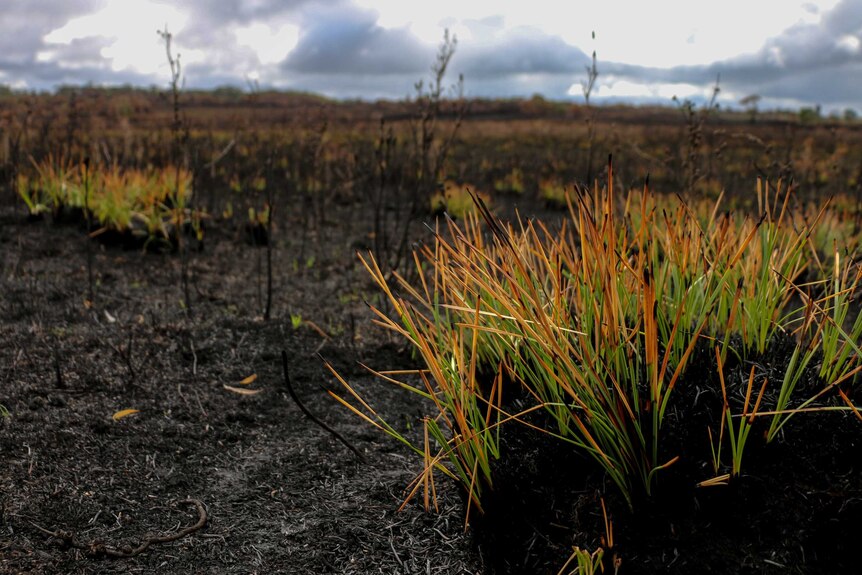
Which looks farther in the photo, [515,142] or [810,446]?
[515,142]

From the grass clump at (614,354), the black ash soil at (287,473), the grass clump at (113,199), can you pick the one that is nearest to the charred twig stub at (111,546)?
the black ash soil at (287,473)

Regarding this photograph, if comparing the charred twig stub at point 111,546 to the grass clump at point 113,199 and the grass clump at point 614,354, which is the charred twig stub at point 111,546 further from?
the grass clump at point 113,199

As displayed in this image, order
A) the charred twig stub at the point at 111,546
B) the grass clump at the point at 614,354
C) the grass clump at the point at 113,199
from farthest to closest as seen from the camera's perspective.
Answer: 1. the grass clump at the point at 113,199
2. the charred twig stub at the point at 111,546
3. the grass clump at the point at 614,354

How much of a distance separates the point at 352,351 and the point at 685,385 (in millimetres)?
2139

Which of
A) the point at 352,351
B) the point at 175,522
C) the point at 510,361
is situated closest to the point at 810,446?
the point at 510,361

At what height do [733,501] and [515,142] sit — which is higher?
[515,142]

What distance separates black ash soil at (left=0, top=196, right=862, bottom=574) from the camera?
158 cm

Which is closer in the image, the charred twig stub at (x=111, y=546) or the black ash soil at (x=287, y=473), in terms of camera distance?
the black ash soil at (x=287, y=473)

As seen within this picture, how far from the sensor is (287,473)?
2.42m

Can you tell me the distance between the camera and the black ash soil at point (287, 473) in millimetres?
1580

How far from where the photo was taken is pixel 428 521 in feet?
6.86

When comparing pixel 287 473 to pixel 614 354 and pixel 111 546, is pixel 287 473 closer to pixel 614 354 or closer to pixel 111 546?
pixel 111 546

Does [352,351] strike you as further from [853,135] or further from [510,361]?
[853,135]

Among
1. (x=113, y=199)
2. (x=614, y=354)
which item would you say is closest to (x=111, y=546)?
(x=614, y=354)
